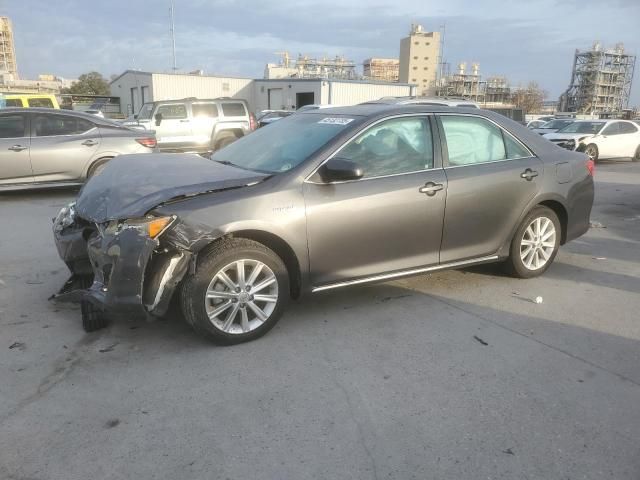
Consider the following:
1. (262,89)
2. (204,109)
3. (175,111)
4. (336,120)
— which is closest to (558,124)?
(204,109)

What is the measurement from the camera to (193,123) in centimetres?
1520

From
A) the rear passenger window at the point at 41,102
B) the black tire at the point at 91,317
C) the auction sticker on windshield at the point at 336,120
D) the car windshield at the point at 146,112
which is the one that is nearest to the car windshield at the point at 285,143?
the auction sticker on windshield at the point at 336,120

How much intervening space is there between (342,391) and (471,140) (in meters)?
2.66

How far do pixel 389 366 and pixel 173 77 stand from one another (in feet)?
128

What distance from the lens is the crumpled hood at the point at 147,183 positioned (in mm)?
3410

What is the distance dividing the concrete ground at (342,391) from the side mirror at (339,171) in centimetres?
113

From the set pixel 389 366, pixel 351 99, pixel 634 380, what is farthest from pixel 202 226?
pixel 351 99

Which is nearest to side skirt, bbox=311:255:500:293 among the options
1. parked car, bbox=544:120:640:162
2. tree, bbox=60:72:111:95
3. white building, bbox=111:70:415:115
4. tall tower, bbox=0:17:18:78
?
parked car, bbox=544:120:640:162

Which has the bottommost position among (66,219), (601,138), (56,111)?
(66,219)

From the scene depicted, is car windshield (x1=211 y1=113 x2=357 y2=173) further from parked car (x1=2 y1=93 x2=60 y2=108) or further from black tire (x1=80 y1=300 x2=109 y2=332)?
parked car (x1=2 y1=93 x2=60 y2=108)

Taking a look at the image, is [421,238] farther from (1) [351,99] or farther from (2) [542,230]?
(1) [351,99]

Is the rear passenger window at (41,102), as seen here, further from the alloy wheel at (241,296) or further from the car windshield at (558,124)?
the car windshield at (558,124)

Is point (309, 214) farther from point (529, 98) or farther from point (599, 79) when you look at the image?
point (599, 79)

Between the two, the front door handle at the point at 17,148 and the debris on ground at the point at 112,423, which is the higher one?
the front door handle at the point at 17,148
